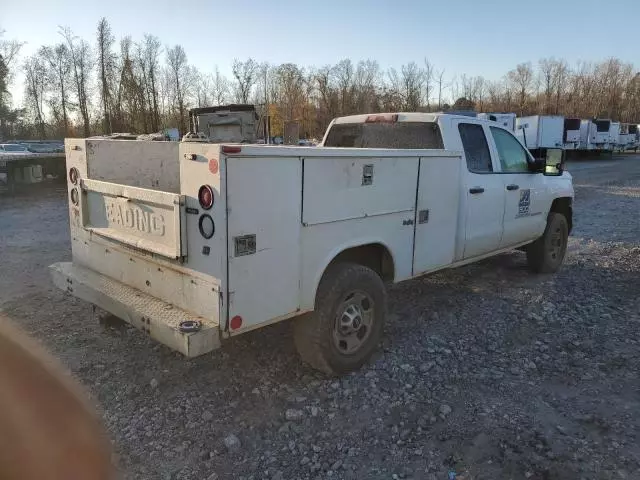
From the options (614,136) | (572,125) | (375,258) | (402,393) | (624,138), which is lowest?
(402,393)

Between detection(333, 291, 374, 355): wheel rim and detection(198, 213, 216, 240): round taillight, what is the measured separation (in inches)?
49.5

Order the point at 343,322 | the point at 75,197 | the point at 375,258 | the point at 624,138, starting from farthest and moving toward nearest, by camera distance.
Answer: the point at 624,138, the point at 375,258, the point at 75,197, the point at 343,322

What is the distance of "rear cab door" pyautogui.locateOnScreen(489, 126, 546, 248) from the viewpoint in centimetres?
602

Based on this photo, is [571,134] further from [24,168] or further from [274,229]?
[274,229]

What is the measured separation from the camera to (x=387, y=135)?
5656mm

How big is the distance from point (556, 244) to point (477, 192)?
2.56 metres

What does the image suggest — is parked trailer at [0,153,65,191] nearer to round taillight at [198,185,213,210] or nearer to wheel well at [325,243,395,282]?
wheel well at [325,243,395,282]

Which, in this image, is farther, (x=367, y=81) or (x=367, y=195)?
(x=367, y=81)

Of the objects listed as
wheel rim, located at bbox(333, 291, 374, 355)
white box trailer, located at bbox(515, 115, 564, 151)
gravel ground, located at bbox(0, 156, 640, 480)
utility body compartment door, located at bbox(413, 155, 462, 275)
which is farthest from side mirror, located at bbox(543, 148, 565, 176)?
white box trailer, located at bbox(515, 115, 564, 151)

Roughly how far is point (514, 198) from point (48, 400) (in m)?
5.82

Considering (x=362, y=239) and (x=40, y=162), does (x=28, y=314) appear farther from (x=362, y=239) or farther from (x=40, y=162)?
(x=40, y=162)

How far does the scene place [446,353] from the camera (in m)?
4.66

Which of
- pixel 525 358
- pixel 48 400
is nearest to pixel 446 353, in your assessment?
pixel 525 358

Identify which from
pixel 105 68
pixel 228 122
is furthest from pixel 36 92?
pixel 228 122
